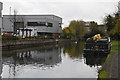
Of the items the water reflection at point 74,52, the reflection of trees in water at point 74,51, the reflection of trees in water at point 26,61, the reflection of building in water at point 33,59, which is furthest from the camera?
the reflection of trees in water at point 74,51

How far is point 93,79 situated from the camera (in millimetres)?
18219

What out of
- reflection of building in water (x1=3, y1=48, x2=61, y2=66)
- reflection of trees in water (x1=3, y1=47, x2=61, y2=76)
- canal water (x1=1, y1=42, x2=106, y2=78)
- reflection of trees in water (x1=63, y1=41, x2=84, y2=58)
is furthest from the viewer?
reflection of trees in water (x1=63, y1=41, x2=84, y2=58)

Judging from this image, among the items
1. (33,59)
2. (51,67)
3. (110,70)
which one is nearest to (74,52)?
(33,59)

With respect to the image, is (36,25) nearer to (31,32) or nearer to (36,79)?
(31,32)

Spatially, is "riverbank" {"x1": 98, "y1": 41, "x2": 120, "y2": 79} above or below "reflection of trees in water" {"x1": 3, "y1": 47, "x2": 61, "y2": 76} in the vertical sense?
above

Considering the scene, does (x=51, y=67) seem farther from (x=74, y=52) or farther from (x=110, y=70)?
(x=74, y=52)

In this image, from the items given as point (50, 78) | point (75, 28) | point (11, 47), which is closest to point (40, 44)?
point (11, 47)

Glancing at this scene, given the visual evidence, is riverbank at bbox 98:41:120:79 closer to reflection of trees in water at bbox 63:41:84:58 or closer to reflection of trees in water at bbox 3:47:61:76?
reflection of trees in water at bbox 3:47:61:76

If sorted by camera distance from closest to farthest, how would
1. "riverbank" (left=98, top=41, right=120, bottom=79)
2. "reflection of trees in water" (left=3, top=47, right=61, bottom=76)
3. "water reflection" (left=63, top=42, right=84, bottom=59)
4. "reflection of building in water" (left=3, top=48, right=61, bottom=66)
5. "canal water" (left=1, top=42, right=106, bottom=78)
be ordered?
"riverbank" (left=98, top=41, right=120, bottom=79)
"canal water" (left=1, top=42, right=106, bottom=78)
"reflection of trees in water" (left=3, top=47, right=61, bottom=76)
"reflection of building in water" (left=3, top=48, right=61, bottom=66)
"water reflection" (left=63, top=42, right=84, bottom=59)

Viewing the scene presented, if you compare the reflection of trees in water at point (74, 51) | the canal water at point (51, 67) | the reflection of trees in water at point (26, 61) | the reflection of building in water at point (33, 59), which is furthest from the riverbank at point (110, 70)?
the reflection of trees in water at point (74, 51)

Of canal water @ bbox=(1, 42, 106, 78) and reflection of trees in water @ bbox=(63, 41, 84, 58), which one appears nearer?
canal water @ bbox=(1, 42, 106, 78)

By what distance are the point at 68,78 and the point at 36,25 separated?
10174 centimetres

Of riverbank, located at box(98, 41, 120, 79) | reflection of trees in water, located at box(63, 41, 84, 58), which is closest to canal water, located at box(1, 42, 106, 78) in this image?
riverbank, located at box(98, 41, 120, 79)

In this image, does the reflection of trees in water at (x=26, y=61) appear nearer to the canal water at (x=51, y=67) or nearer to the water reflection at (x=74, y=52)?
the canal water at (x=51, y=67)
